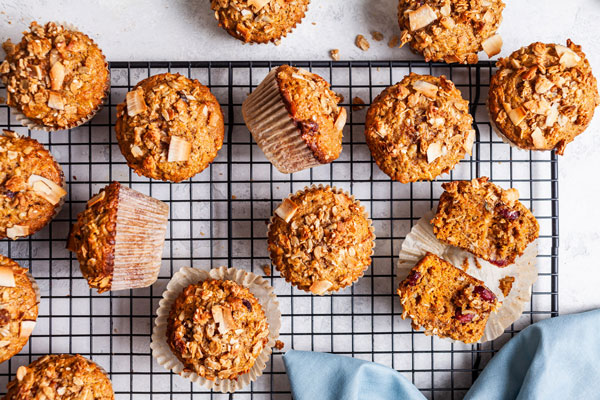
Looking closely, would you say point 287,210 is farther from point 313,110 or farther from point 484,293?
point 484,293

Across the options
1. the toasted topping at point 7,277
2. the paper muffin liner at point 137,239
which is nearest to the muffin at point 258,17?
the paper muffin liner at point 137,239

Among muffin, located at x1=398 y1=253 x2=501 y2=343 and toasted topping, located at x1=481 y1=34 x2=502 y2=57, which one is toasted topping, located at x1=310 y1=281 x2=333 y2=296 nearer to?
muffin, located at x1=398 y1=253 x2=501 y2=343

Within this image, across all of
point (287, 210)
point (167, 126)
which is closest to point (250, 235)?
point (287, 210)

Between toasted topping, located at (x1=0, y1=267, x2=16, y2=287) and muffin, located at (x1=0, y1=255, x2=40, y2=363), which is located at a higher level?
toasted topping, located at (x1=0, y1=267, x2=16, y2=287)

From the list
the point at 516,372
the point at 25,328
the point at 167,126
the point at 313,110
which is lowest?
the point at 516,372

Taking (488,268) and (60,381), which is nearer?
(60,381)

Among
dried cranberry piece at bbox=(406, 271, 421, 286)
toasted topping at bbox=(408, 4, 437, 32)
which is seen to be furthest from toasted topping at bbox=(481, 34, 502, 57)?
dried cranberry piece at bbox=(406, 271, 421, 286)
